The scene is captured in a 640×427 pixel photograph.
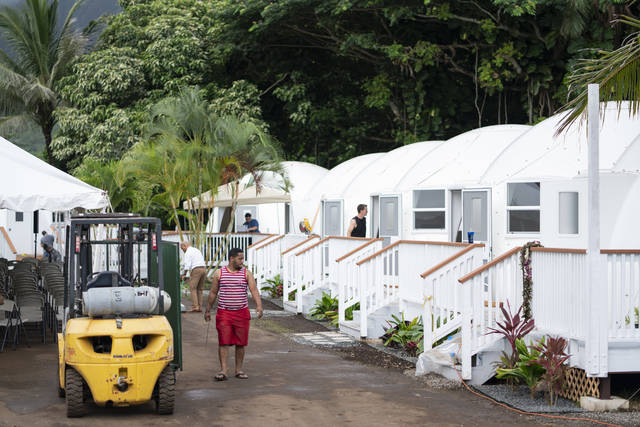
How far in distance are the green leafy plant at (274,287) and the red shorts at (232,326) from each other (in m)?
11.3

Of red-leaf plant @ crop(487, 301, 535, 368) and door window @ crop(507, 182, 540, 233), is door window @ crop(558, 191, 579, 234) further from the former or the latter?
red-leaf plant @ crop(487, 301, 535, 368)

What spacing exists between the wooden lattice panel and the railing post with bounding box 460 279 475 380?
122 centimetres

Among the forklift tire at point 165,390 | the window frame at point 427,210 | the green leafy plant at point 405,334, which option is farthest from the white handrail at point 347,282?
the forklift tire at point 165,390

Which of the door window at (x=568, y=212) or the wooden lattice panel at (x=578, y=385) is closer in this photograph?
the wooden lattice panel at (x=578, y=385)

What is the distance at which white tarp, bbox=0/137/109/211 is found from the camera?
470 inches

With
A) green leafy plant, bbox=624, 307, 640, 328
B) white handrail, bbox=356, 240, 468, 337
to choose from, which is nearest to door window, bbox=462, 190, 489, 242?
white handrail, bbox=356, 240, 468, 337

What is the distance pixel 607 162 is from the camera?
1394 centimetres

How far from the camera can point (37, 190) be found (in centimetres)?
1216

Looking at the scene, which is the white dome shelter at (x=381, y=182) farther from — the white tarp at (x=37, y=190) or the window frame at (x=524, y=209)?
the white tarp at (x=37, y=190)

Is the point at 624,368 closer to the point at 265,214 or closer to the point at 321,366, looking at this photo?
the point at 321,366

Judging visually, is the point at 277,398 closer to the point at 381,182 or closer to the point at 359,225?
the point at 359,225

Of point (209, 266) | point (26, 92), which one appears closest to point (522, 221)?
point (209, 266)

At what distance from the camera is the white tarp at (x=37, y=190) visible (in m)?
11.9

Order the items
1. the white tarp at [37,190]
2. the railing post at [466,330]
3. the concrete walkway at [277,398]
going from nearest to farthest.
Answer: the concrete walkway at [277,398] < the railing post at [466,330] < the white tarp at [37,190]
